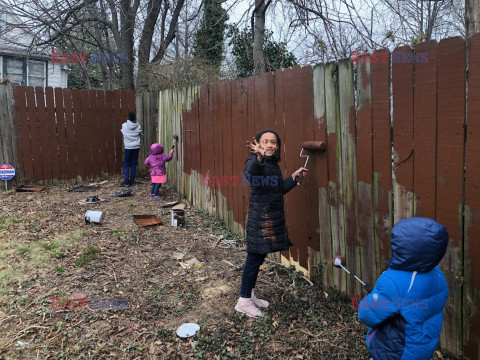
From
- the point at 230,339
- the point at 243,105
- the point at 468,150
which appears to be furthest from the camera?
the point at 243,105

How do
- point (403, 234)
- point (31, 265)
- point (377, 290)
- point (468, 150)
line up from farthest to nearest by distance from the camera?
point (31, 265), point (468, 150), point (377, 290), point (403, 234)

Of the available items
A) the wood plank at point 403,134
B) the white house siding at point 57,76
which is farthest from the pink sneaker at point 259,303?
the white house siding at point 57,76

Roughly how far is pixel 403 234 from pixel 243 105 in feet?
10.7

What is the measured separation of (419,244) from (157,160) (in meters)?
6.00

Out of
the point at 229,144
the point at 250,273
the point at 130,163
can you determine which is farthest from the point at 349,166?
the point at 130,163

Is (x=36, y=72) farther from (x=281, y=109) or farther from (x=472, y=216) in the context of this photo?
(x=472, y=216)

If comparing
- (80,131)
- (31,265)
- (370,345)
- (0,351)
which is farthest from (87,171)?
(370,345)

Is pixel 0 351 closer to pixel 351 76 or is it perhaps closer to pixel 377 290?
pixel 377 290

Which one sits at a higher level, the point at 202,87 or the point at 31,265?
the point at 202,87

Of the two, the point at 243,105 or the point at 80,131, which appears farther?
the point at 80,131

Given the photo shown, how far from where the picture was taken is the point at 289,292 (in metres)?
3.56

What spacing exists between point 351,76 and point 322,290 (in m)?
2.04

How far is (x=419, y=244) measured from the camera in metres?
1.83

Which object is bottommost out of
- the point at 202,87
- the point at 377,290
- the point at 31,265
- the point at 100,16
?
the point at 31,265
